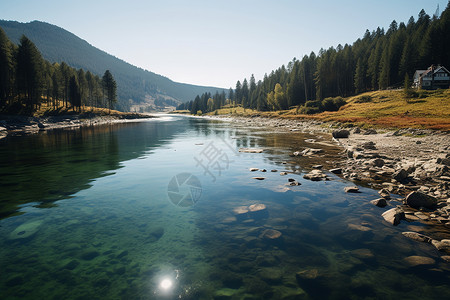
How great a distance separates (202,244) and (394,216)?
7860 millimetres

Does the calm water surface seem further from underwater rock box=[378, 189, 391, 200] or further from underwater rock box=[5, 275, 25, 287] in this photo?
underwater rock box=[378, 189, 391, 200]

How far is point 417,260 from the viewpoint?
6.73m

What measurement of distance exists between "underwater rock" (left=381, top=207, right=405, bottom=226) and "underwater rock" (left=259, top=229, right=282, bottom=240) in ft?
15.5

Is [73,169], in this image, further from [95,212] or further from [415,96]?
[415,96]

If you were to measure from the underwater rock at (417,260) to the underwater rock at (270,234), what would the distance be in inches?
153

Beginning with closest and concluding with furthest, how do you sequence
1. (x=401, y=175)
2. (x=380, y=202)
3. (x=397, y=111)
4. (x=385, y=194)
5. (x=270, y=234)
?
(x=270, y=234)
(x=380, y=202)
(x=385, y=194)
(x=401, y=175)
(x=397, y=111)

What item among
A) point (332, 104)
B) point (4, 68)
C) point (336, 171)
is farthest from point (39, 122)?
point (332, 104)

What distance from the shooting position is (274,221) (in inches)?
374

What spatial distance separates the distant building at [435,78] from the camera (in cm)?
7725

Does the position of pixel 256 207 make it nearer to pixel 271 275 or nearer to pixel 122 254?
pixel 271 275

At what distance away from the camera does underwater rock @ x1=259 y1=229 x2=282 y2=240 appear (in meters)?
8.26

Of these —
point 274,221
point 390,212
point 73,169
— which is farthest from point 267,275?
point 73,169

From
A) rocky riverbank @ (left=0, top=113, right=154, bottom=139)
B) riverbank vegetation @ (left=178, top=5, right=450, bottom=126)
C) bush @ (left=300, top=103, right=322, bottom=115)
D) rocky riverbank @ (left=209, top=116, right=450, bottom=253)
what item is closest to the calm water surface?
rocky riverbank @ (left=209, top=116, right=450, bottom=253)

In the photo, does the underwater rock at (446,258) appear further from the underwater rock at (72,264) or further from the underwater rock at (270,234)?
the underwater rock at (72,264)
